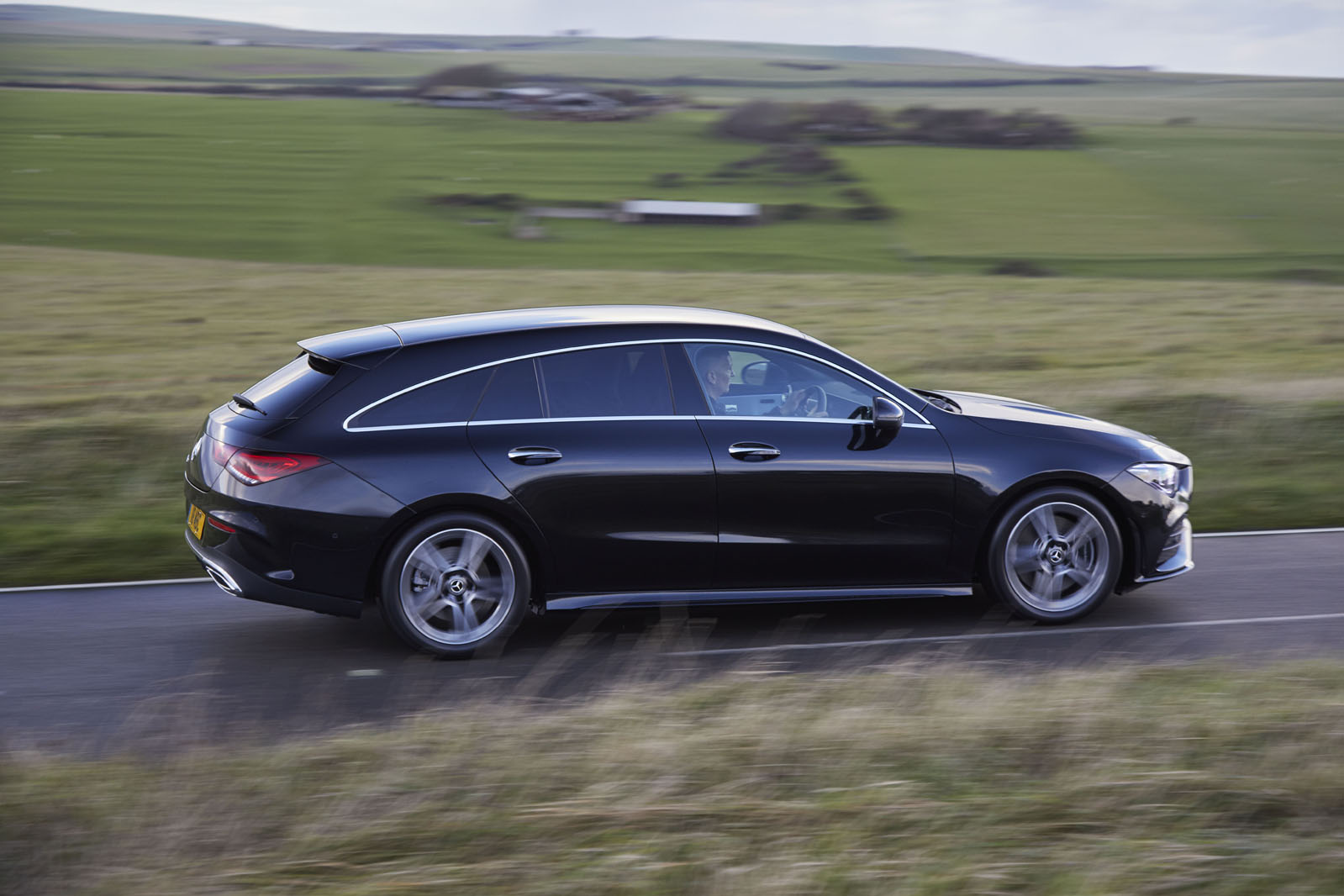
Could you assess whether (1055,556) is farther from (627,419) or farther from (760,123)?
(760,123)

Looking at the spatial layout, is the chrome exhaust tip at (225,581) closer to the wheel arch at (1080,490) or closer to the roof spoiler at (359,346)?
the roof spoiler at (359,346)

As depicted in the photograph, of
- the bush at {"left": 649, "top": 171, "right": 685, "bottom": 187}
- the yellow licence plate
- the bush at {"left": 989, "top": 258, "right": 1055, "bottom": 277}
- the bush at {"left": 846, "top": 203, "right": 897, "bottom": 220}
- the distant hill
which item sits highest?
the distant hill

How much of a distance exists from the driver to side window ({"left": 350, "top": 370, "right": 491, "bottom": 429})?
1.01 m

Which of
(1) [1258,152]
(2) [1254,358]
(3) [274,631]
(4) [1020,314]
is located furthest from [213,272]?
(1) [1258,152]

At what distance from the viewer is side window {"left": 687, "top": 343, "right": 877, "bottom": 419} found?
6.61 meters

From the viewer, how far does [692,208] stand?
4212 centimetres

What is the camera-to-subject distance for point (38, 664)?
20.7 feet

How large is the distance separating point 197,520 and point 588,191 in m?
A: 39.3

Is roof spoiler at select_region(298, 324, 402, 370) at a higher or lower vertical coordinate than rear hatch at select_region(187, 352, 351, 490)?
higher

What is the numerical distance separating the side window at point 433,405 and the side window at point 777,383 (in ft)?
3.42

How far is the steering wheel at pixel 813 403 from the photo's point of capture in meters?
6.65

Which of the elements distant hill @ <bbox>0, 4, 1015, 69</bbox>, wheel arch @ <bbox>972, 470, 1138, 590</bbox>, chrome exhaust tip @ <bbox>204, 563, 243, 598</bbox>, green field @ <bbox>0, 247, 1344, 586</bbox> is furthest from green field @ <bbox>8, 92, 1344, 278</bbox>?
chrome exhaust tip @ <bbox>204, 563, 243, 598</bbox>

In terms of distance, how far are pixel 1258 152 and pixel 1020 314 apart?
115 ft

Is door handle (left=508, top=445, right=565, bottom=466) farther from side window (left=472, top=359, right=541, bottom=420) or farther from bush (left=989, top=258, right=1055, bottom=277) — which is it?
bush (left=989, top=258, right=1055, bottom=277)
